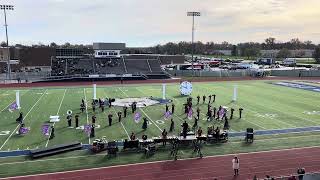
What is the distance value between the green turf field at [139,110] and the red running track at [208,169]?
5.26 metres

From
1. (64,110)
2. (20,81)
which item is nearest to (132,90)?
(64,110)

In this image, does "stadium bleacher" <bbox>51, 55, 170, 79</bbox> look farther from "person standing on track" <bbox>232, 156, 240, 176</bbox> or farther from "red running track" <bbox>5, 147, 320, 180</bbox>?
"person standing on track" <bbox>232, 156, 240, 176</bbox>

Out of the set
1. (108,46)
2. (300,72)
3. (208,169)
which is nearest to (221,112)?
(208,169)

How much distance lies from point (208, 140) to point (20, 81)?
4362 cm

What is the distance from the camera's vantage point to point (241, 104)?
36938 mm

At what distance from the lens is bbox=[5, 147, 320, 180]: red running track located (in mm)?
17250

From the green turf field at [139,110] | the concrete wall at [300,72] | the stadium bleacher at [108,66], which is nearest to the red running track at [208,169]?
the green turf field at [139,110]

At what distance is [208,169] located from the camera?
60.2ft

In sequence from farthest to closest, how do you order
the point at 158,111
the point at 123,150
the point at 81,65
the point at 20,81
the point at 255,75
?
1. the point at 81,65
2. the point at 255,75
3. the point at 20,81
4. the point at 158,111
5. the point at 123,150

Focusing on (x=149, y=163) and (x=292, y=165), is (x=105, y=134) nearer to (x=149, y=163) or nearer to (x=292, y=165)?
(x=149, y=163)

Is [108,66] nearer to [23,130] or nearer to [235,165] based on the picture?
[23,130]

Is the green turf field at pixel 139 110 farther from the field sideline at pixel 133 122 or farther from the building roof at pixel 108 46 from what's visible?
the building roof at pixel 108 46

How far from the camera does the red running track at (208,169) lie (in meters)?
17.2

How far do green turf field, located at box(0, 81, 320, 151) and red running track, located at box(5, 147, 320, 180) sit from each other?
17.3 feet
